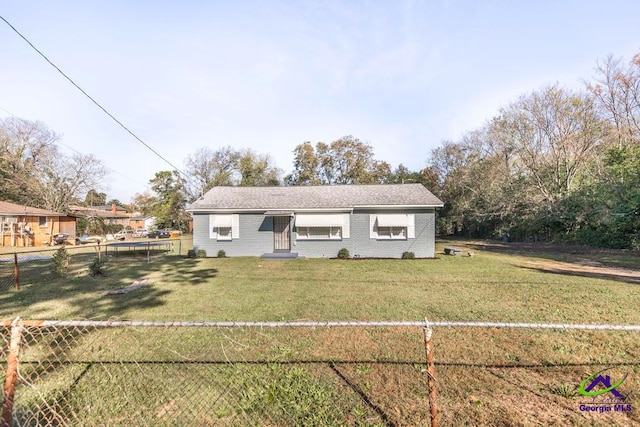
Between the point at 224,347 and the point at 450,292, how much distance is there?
6425mm

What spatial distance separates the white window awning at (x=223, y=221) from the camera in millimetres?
15602

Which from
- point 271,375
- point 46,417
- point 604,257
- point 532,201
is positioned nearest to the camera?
point 46,417

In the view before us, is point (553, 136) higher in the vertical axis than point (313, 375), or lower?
higher

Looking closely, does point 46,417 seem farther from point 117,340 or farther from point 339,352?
point 339,352

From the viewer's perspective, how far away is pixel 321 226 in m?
15.2

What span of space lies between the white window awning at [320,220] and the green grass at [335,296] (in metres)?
3.78

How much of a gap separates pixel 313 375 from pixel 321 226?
37.6 feet

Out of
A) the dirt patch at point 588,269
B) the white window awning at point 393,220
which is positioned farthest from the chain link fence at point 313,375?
the white window awning at point 393,220

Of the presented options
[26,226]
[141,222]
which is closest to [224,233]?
[26,226]

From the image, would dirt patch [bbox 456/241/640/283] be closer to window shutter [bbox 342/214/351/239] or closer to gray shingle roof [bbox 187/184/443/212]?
gray shingle roof [bbox 187/184/443/212]

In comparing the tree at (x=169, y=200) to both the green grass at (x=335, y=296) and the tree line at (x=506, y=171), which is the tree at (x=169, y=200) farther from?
the green grass at (x=335, y=296)

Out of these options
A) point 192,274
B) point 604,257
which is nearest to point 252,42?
point 192,274

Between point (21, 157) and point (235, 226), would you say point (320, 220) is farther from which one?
point (21, 157)

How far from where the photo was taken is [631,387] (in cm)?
350
